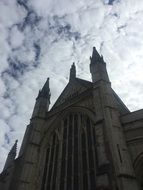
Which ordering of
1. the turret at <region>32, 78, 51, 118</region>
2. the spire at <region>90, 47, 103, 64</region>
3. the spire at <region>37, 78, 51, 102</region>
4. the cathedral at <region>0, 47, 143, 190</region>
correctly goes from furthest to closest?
the spire at <region>37, 78, 51, 102</region>
the turret at <region>32, 78, 51, 118</region>
the spire at <region>90, 47, 103, 64</region>
the cathedral at <region>0, 47, 143, 190</region>

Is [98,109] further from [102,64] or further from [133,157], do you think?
[102,64]

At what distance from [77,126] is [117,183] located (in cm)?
589

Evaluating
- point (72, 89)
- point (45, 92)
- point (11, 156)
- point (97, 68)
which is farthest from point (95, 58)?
point (11, 156)

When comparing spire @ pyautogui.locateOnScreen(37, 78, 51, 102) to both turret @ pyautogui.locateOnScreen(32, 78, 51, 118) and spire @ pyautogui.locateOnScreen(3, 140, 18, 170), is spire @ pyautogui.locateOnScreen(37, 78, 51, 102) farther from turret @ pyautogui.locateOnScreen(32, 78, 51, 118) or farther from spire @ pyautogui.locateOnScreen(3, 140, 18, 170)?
spire @ pyautogui.locateOnScreen(3, 140, 18, 170)

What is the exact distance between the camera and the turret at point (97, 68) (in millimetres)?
15653

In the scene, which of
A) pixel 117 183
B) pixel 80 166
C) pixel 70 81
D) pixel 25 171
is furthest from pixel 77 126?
pixel 70 81

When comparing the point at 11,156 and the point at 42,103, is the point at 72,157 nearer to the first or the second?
the point at 42,103

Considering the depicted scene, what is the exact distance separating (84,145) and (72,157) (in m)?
1.12

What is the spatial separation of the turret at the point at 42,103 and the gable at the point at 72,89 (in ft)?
3.61

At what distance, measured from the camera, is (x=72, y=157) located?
13102 mm

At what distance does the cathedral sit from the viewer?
1037cm

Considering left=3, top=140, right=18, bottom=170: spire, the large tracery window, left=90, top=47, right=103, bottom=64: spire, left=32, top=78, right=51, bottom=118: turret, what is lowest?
the large tracery window

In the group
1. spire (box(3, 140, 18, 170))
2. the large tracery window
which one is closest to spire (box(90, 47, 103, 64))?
the large tracery window

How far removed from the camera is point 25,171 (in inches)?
552
